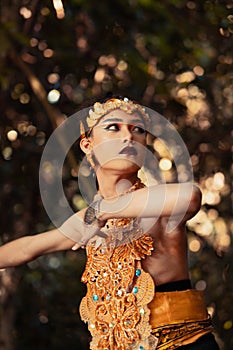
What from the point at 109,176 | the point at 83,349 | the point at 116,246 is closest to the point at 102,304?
the point at 116,246

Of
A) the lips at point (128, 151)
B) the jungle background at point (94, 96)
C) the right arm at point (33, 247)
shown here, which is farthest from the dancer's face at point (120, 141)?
the jungle background at point (94, 96)

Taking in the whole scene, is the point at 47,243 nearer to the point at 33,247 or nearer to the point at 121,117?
the point at 33,247

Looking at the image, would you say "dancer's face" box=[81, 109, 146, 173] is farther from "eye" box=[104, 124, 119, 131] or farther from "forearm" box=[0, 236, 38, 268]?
"forearm" box=[0, 236, 38, 268]

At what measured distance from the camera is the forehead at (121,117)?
298 centimetres

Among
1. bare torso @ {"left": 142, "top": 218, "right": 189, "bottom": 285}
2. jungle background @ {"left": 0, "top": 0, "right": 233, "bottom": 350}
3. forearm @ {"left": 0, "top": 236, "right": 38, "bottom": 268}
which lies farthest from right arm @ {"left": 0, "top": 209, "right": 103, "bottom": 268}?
jungle background @ {"left": 0, "top": 0, "right": 233, "bottom": 350}

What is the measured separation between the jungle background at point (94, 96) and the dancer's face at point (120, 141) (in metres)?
1.34

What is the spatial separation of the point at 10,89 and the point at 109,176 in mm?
2460

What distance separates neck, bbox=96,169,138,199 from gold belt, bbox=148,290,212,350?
35cm

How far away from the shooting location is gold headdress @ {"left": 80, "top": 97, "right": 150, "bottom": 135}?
3.01 metres

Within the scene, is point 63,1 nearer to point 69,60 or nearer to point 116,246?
point 69,60

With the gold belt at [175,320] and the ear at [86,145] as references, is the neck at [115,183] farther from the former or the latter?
the gold belt at [175,320]

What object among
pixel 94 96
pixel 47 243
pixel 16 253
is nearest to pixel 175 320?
pixel 47 243

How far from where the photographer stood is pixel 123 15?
5.15m

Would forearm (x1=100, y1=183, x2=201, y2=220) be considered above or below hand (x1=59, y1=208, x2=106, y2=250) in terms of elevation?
above
